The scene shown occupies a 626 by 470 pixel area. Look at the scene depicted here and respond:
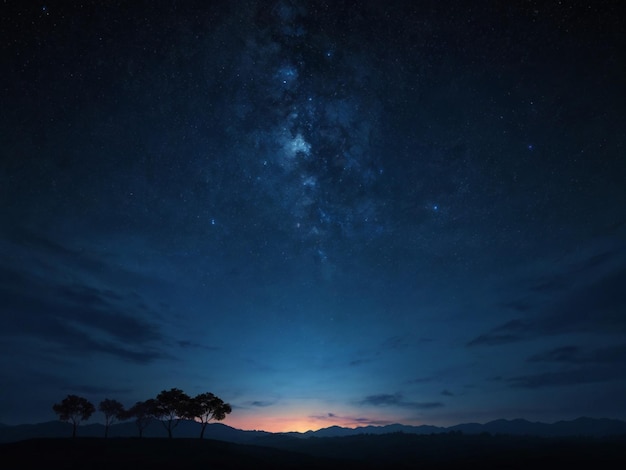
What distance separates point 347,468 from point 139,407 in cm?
6451

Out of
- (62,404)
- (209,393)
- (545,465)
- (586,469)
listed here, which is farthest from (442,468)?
(62,404)

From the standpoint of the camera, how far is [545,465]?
83.7 metres

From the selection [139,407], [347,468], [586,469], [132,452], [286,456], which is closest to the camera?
[132,452]

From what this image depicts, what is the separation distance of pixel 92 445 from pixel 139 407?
45331mm

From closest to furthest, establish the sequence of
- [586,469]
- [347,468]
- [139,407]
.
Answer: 1. [347,468]
2. [586,469]
3. [139,407]

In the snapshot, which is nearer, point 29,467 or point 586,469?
point 29,467

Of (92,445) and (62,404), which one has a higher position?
(62,404)

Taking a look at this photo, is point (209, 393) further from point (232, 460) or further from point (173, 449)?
point (232, 460)

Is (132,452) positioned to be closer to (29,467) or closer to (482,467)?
(29,467)

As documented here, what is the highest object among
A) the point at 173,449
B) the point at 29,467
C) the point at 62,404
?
the point at 62,404

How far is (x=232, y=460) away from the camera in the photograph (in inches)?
2318

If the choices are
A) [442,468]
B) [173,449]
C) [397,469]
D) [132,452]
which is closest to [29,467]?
[132,452]

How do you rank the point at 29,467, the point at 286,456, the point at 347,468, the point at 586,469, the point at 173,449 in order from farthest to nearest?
the point at 286,456, the point at 586,469, the point at 347,468, the point at 173,449, the point at 29,467

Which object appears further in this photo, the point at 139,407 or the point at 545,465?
the point at 139,407
